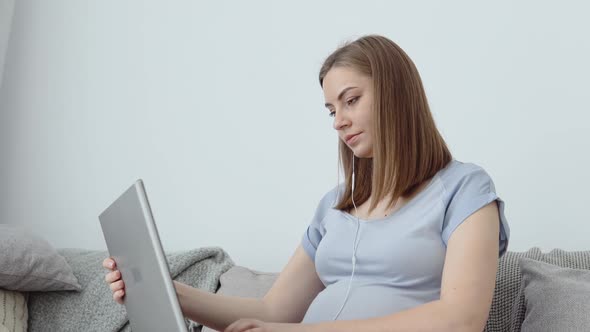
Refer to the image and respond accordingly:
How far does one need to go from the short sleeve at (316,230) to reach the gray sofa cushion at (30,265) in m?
0.76

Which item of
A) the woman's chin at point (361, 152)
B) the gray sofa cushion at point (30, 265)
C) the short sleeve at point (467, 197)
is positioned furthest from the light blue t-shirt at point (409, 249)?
the gray sofa cushion at point (30, 265)

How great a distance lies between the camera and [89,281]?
204cm

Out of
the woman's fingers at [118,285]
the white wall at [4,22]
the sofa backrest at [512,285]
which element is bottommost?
the sofa backrest at [512,285]

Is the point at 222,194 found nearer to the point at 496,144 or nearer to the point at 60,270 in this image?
the point at 60,270

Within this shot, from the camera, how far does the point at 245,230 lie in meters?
2.24

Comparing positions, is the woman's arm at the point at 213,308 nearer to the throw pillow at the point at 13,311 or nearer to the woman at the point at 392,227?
the woman at the point at 392,227

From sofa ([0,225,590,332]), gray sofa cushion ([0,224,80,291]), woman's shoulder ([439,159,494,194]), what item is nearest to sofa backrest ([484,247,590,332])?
sofa ([0,225,590,332])

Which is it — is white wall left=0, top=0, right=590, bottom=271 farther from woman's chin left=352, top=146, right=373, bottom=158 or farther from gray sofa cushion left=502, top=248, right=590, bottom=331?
woman's chin left=352, top=146, right=373, bottom=158

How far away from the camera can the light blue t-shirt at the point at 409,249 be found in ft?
4.27

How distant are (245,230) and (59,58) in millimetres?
947

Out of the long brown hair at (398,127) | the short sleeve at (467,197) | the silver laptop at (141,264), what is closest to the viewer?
the silver laptop at (141,264)

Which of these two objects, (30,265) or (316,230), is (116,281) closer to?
(316,230)

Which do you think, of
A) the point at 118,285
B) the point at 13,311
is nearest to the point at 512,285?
the point at 118,285

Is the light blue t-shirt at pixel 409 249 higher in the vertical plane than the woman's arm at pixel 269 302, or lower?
higher
